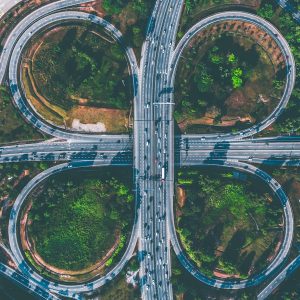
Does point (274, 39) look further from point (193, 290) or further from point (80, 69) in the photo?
point (193, 290)

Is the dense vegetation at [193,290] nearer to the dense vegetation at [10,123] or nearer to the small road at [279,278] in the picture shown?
the small road at [279,278]

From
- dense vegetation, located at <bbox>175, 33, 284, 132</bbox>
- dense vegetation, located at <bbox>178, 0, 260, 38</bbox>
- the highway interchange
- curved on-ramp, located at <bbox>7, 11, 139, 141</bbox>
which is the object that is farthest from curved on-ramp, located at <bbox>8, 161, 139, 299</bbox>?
dense vegetation, located at <bbox>178, 0, 260, 38</bbox>

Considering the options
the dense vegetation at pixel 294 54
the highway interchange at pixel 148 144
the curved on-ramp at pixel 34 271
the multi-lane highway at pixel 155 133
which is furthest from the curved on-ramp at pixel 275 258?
the dense vegetation at pixel 294 54

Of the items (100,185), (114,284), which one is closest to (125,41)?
(100,185)

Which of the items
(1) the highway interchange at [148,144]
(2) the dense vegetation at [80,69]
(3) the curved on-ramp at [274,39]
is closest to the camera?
(2) the dense vegetation at [80,69]

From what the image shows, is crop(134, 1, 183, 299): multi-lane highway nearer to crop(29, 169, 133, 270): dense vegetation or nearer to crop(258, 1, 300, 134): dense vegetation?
crop(29, 169, 133, 270): dense vegetation
